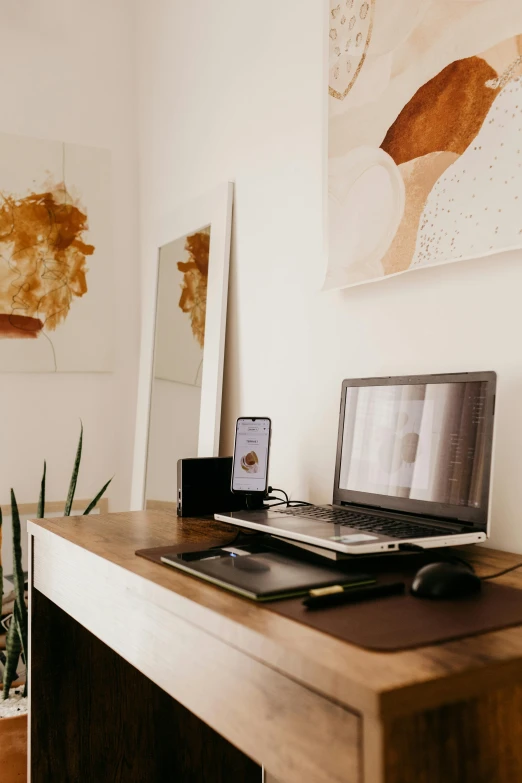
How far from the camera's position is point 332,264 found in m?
1.51

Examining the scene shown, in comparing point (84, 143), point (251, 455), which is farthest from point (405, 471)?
point (84, 143)

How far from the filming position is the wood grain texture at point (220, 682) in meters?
0.65

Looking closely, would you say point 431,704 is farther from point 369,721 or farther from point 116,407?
point 116,407

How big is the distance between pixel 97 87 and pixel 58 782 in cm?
227

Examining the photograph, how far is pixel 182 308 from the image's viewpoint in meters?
2.23

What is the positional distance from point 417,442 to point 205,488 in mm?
567

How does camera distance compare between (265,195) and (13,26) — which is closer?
(265,195)

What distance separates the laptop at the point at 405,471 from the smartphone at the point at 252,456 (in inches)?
7.0

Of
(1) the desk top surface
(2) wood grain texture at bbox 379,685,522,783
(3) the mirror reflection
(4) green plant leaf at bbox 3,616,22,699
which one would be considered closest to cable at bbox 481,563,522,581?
(1) the desk top surface

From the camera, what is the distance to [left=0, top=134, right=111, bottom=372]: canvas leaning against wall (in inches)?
98.0

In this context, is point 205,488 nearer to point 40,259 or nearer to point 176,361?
point 176,361

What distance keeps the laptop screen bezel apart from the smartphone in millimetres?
183

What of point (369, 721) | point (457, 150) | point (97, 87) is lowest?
point (369, 721)

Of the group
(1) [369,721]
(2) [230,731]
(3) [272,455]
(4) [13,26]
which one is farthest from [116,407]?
(1) [369,721]
